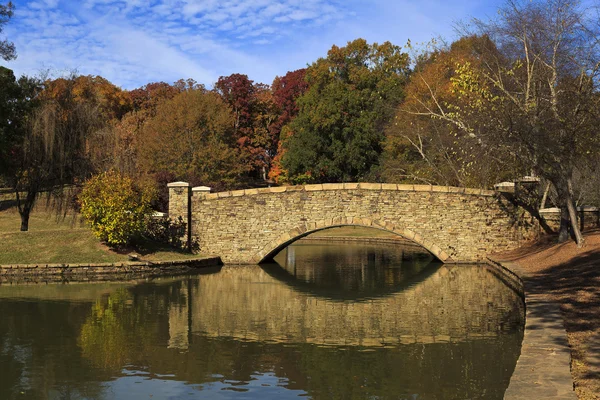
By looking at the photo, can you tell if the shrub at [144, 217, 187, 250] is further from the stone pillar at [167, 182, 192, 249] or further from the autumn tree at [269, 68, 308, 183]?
the autumn tree at [269, 68, 308, 183]

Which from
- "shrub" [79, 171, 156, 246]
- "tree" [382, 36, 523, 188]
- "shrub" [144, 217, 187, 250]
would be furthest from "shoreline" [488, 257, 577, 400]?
"tree" [382, 36, 523, 188]

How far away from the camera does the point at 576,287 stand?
1381cm

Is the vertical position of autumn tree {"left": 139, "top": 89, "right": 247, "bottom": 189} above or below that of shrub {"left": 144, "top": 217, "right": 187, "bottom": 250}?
above

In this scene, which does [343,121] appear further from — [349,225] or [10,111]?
[10,111]

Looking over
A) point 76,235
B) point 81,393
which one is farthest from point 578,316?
point 76,235

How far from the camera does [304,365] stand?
1080 cm

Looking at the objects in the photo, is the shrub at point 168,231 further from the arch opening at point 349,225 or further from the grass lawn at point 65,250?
the arch opening at point 349,225

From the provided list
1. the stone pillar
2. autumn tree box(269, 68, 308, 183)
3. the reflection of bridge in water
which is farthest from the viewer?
autumn tree box(269, 68, 308, 183)

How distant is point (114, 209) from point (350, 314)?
40.3 feet

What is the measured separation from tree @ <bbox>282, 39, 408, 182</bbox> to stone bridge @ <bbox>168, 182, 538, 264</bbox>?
1511 cm

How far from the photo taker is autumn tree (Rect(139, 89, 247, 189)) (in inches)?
1553

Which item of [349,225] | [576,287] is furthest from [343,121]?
[576,287]

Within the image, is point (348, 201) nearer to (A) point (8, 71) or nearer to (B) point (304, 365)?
(B) point (304, 365)

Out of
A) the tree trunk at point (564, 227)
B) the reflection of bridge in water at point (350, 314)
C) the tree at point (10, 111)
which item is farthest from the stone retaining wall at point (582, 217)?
the tree at point (10, 111)
